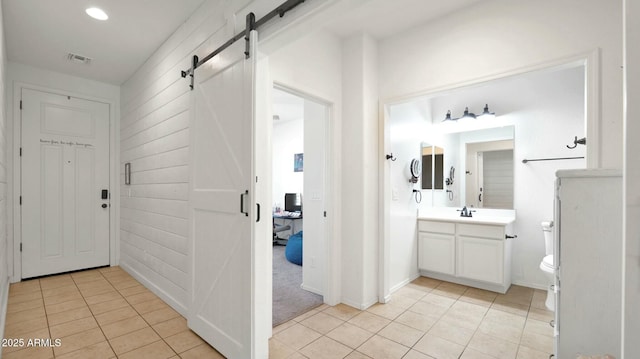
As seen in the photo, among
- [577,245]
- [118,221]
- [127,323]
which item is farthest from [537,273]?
[118,221]

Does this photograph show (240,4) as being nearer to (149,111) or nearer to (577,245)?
(149,111)

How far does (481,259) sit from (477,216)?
2.45 ft

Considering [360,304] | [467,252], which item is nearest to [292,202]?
[360,304]

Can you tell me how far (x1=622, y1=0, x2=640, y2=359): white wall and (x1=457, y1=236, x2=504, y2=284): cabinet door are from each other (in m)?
2.68

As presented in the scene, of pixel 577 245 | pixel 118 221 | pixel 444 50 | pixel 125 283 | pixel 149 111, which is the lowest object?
pixel 125 283

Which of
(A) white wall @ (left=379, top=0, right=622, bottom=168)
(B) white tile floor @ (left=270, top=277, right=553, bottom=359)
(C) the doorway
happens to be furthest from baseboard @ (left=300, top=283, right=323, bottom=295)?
(A) white wall @ (left=379, top=0, right=622, bottom=168)

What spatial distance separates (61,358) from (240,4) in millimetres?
2806

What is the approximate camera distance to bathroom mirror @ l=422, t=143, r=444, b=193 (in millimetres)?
4168

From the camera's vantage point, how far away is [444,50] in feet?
8.79

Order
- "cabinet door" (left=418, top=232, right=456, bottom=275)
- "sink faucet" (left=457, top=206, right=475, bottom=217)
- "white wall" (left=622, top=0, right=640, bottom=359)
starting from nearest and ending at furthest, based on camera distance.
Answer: "white wall" (left=622, top=0, right=640, bottom=359), "cabinet door" (left=418, top=232, right=456, bottom=275), "sink faucet" (left=457, top=206, right=475, bottom=217)

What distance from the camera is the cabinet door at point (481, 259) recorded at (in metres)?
3.18

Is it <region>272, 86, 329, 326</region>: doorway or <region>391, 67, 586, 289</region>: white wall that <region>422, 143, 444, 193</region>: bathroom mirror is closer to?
<region>391, 67, 586, 289</region>: white wall

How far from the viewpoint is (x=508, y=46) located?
7.63 feet

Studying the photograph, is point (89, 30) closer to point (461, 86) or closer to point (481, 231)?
point (461, 86)
